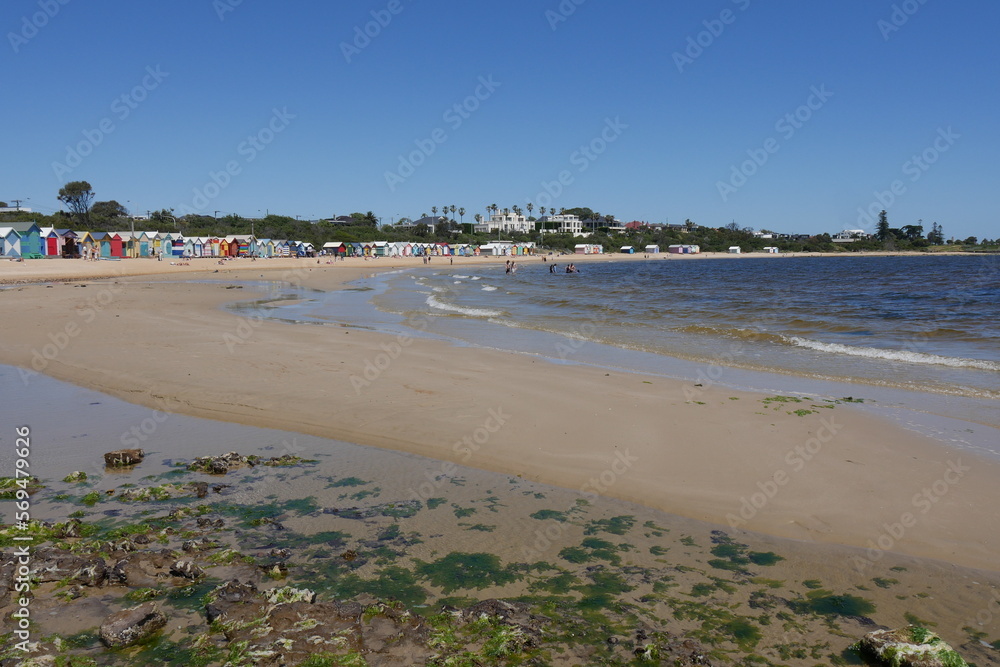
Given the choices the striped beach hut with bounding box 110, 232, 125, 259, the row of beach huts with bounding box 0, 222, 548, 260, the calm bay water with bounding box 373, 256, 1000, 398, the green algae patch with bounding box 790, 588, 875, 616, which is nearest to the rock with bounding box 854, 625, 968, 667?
the green algae patch with bounding box 790, 588, 875, 616

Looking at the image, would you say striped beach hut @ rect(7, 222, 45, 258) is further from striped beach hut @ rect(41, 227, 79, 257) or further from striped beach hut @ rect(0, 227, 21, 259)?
striped beach hut @ rect(41, 227, 79, 257)

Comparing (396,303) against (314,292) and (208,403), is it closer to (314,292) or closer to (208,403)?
(314,292)

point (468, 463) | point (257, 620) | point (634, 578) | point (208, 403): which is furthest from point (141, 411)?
point (634, 578)

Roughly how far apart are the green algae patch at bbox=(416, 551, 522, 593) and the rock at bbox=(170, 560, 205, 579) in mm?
1633

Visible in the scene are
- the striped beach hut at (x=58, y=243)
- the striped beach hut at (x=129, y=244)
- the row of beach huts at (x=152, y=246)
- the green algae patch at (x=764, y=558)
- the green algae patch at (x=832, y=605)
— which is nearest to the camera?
the green algae patch at (x=832, y=605)

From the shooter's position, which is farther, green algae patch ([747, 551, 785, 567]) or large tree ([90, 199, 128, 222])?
large tree ([90, 199, 128, 222])

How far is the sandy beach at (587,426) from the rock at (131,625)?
12.7ft

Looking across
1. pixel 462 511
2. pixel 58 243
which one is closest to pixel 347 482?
pixel 462 511

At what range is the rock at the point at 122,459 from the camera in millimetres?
6902

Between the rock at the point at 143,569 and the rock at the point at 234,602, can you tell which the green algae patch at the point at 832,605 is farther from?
the rock at the point at 143,569

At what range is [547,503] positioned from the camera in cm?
623

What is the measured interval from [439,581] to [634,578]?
1520 millimetres

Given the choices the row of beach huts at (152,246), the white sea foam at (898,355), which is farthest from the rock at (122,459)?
the row of beach huts at (152,246)

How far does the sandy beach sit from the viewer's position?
6070 millimetres
